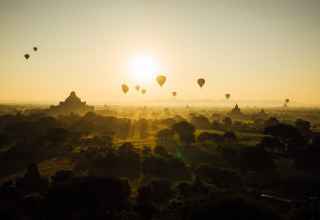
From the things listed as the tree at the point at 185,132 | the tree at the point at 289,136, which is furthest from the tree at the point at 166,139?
the tree at the point at 289,136

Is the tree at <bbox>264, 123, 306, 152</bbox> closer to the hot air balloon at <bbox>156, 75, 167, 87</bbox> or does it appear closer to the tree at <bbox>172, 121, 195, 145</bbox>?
the tree at <bbox>172, 121, 195, 145</bbox>

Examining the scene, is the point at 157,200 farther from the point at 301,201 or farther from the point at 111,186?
the point at 301,201

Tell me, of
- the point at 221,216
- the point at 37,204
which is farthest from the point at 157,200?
the point at 221,216

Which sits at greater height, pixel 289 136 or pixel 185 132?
pixel 289 136

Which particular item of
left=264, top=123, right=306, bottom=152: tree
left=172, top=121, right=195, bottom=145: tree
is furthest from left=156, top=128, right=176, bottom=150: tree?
left=264, top=123, right=306, bottom=152: tree

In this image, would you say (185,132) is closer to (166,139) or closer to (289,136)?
(166,139)

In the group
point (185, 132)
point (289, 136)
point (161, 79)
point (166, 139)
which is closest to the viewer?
point (289, 136)

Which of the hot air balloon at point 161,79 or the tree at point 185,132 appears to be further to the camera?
the hot air balloon at point 161,79

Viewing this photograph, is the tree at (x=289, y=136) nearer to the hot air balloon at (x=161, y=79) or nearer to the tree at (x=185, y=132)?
the tree at (x=185, y=132)

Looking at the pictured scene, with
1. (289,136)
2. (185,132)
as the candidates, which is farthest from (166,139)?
(289,136)
